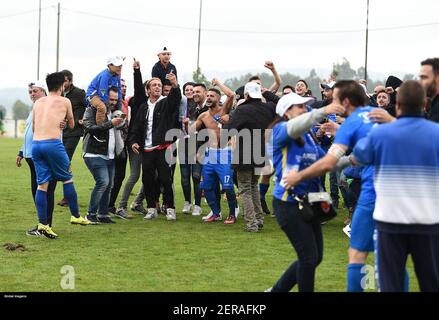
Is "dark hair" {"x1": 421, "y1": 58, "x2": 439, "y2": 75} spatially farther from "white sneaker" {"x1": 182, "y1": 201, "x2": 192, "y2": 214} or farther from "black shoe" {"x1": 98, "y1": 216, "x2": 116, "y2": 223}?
"white sneaker" {"x1": 182, "y1": 201, "x2": 192, "y2": 214}

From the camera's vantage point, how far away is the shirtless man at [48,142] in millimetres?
11016

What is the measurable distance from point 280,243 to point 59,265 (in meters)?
3.17

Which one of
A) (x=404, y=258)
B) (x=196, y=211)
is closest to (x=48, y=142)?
(x=196, y=211)

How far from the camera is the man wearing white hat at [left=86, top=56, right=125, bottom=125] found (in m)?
12.4

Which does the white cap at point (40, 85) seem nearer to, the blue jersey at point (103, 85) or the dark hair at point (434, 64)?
the blue jersey at point (103, 85)

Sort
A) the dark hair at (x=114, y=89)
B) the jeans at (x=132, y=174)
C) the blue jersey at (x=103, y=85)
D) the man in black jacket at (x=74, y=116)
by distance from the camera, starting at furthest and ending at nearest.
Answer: the man in black jacket at (x=74, y=116), the jeans at (x=132, y=174), the dark hair at (x=114, y=89), the blue jersey at (x=103, y=85)

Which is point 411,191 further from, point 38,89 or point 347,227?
point 38,89

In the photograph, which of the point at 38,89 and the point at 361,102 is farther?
the point at 38,89

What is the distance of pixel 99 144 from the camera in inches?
484

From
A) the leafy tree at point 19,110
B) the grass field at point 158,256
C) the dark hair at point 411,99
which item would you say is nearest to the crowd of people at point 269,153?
the dark hair at point 411,99

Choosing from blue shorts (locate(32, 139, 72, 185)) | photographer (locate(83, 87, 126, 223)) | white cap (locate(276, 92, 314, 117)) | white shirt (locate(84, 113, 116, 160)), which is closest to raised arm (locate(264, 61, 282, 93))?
photographer (locate(83, 87, 126, 223))

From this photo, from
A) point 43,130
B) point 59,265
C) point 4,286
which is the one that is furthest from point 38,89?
point 4,286

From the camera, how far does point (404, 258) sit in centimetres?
569

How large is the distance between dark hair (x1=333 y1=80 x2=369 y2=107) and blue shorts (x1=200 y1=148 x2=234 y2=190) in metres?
5.98
